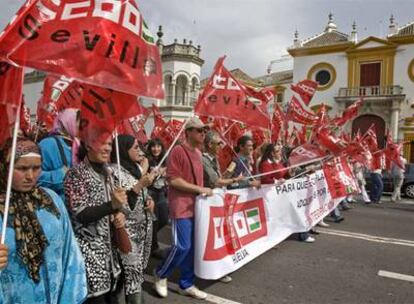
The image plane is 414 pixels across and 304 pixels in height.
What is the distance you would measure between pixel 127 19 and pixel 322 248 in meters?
4.72

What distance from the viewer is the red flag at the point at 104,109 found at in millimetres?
2693

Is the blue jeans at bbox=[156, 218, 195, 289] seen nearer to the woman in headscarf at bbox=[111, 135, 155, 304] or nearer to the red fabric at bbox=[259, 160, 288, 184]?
the woman in headscarf at bbox=[111, 135, 155, 304]

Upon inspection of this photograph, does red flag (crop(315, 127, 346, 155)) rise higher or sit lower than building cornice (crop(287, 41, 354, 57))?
lower

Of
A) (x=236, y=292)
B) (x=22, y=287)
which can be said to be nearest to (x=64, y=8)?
(x=22, y=287)

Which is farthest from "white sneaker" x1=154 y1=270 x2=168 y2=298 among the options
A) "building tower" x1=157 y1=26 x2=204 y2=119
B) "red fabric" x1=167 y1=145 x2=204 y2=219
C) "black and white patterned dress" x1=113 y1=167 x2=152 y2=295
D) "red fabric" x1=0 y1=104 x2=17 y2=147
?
"building tower" x1=157 y1=26 x2=204 y2=119

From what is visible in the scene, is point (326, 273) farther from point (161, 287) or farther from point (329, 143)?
point (329, 143)

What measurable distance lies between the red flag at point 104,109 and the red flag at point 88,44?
24 cm

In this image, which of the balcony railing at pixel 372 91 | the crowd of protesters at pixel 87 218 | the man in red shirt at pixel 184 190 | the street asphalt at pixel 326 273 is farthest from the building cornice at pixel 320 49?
the man in red shirt at pixel 184 190

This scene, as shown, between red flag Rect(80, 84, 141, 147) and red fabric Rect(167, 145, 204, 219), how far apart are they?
122 cm

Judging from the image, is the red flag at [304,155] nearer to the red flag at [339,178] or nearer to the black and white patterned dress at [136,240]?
the red flag at [339,178]

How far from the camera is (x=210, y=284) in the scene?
172 inches

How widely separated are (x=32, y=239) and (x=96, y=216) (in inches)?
21.6

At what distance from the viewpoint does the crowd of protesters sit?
1.96 meters

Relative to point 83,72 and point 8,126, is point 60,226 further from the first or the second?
point 83,72
